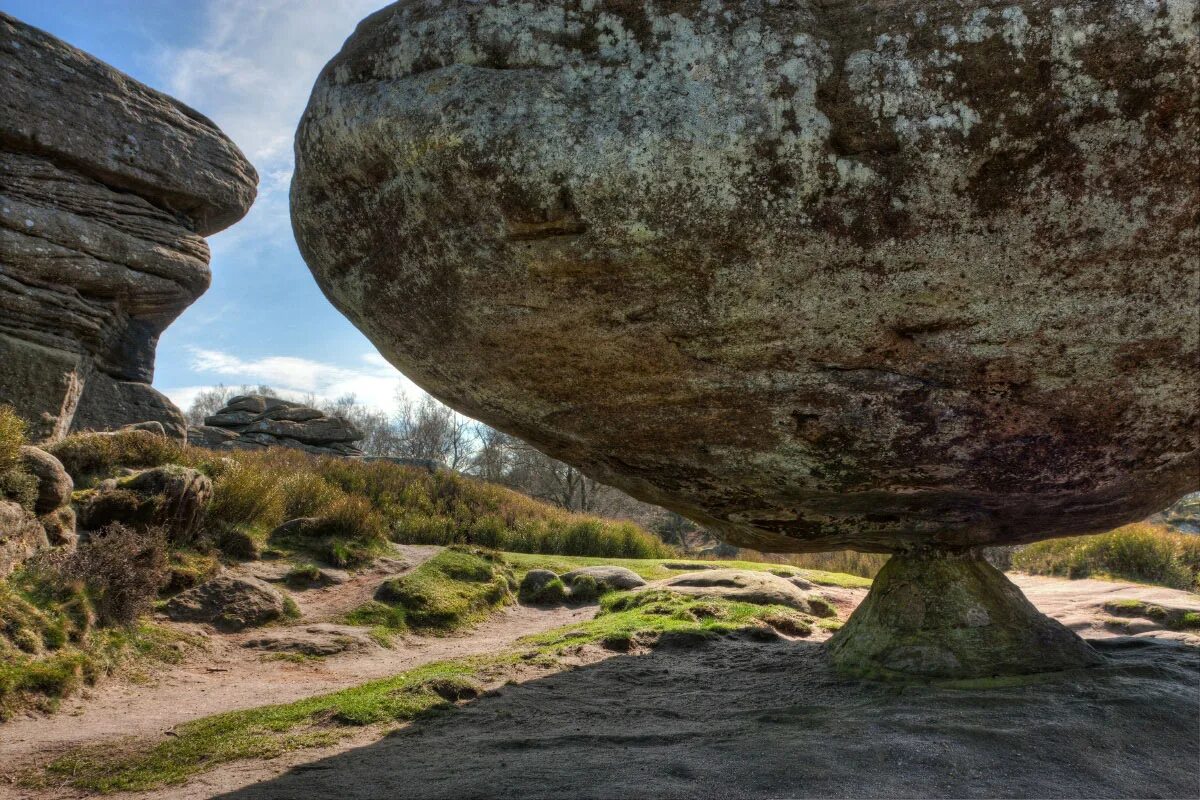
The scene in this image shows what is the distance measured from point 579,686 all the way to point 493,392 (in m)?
2.31

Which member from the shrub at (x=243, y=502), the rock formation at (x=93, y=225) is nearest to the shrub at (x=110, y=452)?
the shrub at (x=243, y=502)

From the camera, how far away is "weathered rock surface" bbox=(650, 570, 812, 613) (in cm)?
856

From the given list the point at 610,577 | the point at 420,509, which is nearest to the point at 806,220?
the point at 610,577

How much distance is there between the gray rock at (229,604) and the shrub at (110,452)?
96.7 inches

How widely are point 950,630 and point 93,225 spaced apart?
43.6ft

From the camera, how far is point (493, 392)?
14.6ft

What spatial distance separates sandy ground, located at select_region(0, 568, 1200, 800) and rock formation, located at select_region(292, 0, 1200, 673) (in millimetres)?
1219

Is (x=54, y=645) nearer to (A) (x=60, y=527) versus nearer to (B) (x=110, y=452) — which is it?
(A) (x=60, y=527)

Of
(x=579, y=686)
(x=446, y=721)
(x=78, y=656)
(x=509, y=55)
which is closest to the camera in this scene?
(x=509, y=55)

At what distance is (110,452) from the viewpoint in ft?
32.7

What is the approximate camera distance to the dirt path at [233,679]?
489cm

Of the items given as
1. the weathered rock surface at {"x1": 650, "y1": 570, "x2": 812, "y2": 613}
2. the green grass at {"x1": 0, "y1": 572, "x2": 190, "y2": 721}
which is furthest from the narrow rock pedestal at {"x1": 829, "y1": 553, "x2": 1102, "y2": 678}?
the green grass at {"x1": 0, "y1": 572, "x2": 190, "y2": 721}

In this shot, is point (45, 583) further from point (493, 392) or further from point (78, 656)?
point (493, 392)

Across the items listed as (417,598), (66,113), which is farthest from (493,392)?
(66,113)
